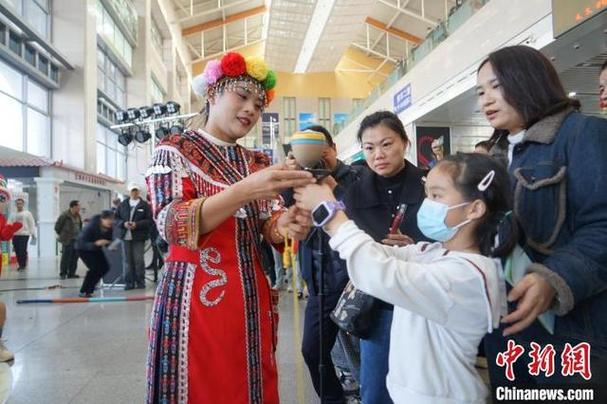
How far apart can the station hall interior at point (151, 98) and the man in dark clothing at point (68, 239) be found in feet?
0.71

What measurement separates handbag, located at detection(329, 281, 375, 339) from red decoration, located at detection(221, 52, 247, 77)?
88cm

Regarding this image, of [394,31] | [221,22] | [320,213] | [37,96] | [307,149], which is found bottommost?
[320,213]

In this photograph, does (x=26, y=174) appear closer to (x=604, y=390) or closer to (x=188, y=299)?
(x=188, y=299)

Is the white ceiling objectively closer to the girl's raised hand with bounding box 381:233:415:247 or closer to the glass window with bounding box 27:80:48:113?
the glass window with bounding box 27:80:48:113

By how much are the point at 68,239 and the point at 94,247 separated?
2708 millimetres

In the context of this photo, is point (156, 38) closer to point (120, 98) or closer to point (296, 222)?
point (120, 98)

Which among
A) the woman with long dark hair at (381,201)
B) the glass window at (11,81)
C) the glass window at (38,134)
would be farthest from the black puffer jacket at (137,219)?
the glass window at (38,134)

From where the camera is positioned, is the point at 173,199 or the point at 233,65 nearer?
the point at 173,199

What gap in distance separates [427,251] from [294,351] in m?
2.68

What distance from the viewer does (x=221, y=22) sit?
980 inches

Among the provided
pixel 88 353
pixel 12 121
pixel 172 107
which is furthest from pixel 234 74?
pixel 172 107

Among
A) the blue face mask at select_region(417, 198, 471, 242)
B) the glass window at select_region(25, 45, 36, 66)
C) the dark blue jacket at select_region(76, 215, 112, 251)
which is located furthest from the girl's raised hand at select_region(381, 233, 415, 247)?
the glass window at select_region(25, 45, 36, 66)

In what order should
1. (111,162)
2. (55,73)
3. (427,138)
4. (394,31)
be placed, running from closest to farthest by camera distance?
(427,138) → (55,73) → (111,162) → (394,31)

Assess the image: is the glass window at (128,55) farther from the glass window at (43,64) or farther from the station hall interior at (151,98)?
the glass window at (43,64)
